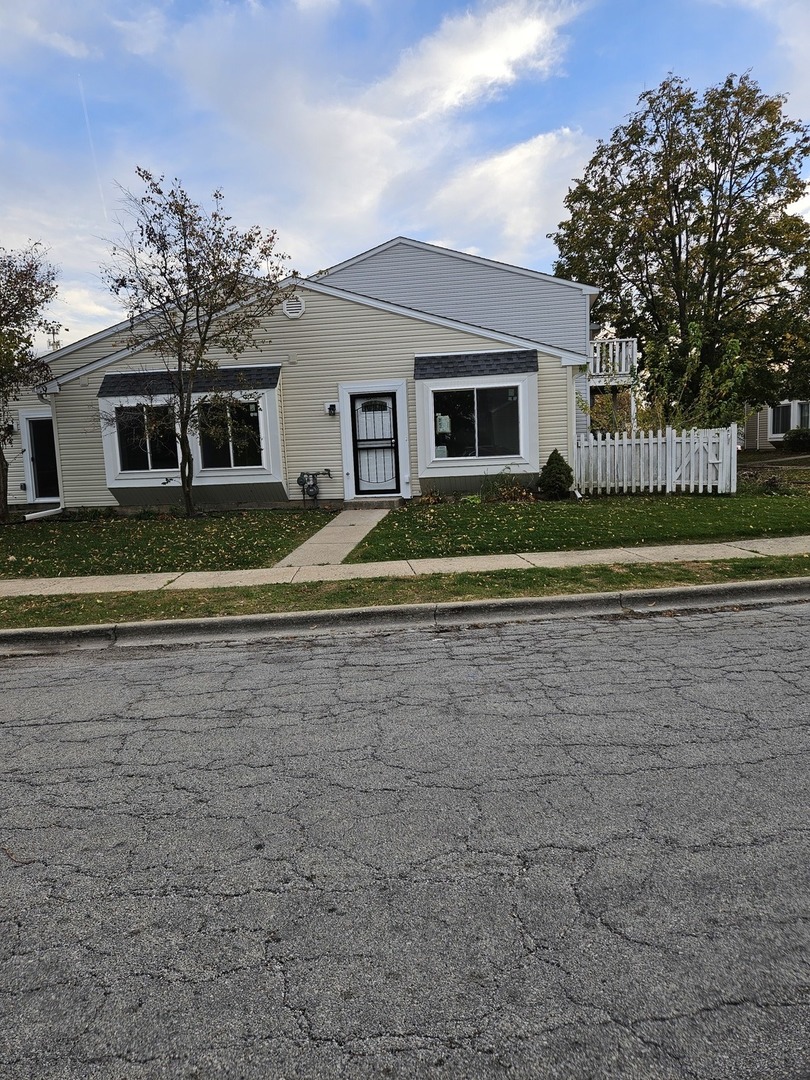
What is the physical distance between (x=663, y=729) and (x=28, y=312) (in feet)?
51.3

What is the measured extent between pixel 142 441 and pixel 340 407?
453 cm

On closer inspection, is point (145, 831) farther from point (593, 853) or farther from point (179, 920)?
point (593, 853)

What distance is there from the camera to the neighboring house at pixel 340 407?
15125mm

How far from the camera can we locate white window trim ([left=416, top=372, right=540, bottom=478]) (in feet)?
49.1

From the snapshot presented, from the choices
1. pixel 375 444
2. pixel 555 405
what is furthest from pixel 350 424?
pixel 555 405

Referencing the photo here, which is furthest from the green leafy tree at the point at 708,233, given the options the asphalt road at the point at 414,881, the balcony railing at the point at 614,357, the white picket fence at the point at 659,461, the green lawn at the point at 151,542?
the asphalt road at the point at 414,881

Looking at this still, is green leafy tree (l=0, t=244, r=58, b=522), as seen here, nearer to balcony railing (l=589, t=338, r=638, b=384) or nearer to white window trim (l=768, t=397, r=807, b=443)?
balcony railing (l=589, t=338, r=638, b=384)

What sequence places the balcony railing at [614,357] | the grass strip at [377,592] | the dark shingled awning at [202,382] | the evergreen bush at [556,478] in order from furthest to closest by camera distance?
1. the balcony railing at [614,357]
2. the dark shingled awning at [202,382]
3. the evergreen bush at [556,478]
4. the grass strip at [377,592]

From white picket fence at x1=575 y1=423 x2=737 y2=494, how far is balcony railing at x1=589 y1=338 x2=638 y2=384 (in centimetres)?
448

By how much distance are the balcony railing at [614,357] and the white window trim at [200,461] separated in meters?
9.28

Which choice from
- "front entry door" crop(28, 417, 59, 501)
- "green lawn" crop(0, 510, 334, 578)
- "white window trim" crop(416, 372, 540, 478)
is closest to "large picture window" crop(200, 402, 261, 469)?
"green lawn" crop(0, 510, 334, 578)

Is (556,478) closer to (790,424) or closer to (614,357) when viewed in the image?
(614,357)

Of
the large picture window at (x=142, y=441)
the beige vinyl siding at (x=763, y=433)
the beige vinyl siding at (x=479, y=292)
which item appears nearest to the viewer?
the large picture window at (x=142, y=441)

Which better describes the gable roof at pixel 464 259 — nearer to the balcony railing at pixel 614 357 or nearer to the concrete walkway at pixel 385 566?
the balcony railing at pixel 614 357
